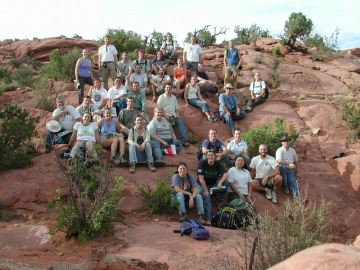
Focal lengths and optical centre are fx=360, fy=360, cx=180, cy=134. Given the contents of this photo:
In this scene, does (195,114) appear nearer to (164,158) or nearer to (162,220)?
(164,158)

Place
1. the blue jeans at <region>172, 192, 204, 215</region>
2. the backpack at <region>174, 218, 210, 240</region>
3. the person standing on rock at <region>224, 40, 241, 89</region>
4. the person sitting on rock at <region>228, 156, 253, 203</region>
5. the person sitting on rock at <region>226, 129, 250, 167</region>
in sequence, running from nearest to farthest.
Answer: the backpack at <region>174, 218, 210, 240</region>
the blue jeans at <region>172, 192, 204, 215</region>
the person sitting on rock at <region>228, 156, 253, 203</region>
the person sitting on rock at <region>226, 129, 250, 167</region>
the person standing on rock at <region>224, 40, 241, 89</region>

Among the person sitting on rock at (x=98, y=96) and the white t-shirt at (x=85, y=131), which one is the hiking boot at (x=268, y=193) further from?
the person sitting on rock at (x=98, y=96)

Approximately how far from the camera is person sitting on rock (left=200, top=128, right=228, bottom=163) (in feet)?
29.4

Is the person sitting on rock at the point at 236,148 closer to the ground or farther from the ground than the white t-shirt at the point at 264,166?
farther from the ground

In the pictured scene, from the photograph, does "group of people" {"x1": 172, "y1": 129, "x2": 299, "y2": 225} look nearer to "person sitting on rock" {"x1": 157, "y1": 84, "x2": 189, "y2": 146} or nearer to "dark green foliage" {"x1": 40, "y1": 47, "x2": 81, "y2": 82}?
"person sitting on rock" {"x1": 157, "y1": 84, "x2": 189, "y2": 146}

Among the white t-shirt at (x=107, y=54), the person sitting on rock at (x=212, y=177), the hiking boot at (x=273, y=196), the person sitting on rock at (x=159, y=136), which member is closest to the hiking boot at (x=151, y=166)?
the person sitting on rock at (x=159, y=136)

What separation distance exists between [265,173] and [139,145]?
326 centimetres

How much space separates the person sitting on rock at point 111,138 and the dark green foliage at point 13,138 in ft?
5.61

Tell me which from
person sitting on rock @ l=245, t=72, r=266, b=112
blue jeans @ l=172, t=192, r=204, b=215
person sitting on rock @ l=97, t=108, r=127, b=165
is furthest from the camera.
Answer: person sitting on rock @ l=245, t=72, r=266, b=112

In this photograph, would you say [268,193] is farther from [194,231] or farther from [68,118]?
[68,118]

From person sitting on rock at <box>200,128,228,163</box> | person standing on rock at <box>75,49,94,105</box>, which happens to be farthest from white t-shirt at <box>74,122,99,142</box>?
person standing on rock at <box>75,49,94,105</box>

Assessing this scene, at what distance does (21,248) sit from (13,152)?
11.1ft

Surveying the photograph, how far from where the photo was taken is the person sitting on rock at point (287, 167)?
9250 millimetres

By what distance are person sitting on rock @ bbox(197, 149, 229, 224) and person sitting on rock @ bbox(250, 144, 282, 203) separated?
119 cm
